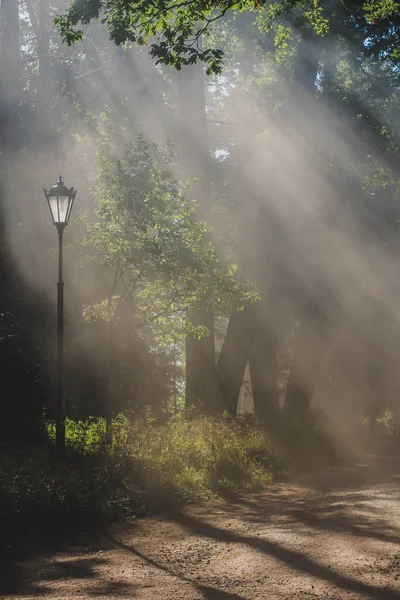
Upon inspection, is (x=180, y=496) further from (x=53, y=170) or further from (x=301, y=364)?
Result: (x=53, y=170)

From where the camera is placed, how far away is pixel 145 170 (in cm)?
1584

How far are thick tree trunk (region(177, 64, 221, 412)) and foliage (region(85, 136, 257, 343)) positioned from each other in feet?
12.2

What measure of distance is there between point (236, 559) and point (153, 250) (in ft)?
28.5

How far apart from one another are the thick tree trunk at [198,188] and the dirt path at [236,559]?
9212 millimetres

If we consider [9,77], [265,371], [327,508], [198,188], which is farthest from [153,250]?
[9,77]

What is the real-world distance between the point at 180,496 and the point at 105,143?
985 centimetres

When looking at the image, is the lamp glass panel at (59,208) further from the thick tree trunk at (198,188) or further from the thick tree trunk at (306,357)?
the thick tree trunk at (306,357)

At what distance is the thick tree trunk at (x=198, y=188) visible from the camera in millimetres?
20344

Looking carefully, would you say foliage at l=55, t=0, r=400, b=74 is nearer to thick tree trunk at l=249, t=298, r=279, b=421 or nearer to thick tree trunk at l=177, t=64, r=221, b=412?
thick tree trunk at l=177, t=64, r=221, b=412

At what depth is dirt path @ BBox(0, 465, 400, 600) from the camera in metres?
5.72

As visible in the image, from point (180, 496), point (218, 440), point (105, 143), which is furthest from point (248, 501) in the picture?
point (105, 143)

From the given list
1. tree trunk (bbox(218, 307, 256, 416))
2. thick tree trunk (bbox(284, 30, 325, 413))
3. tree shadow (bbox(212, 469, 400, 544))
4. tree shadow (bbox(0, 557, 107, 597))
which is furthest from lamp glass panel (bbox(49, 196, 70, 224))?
thick tree trunk (bbox(284, 30, 325, 413))

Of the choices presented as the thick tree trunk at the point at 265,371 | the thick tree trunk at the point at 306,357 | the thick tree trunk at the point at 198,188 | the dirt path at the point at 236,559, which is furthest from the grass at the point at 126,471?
the thick tree trunk at the point at 306,357

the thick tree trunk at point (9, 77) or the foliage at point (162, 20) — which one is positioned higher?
the thick tree trunk at point (9, 77)
